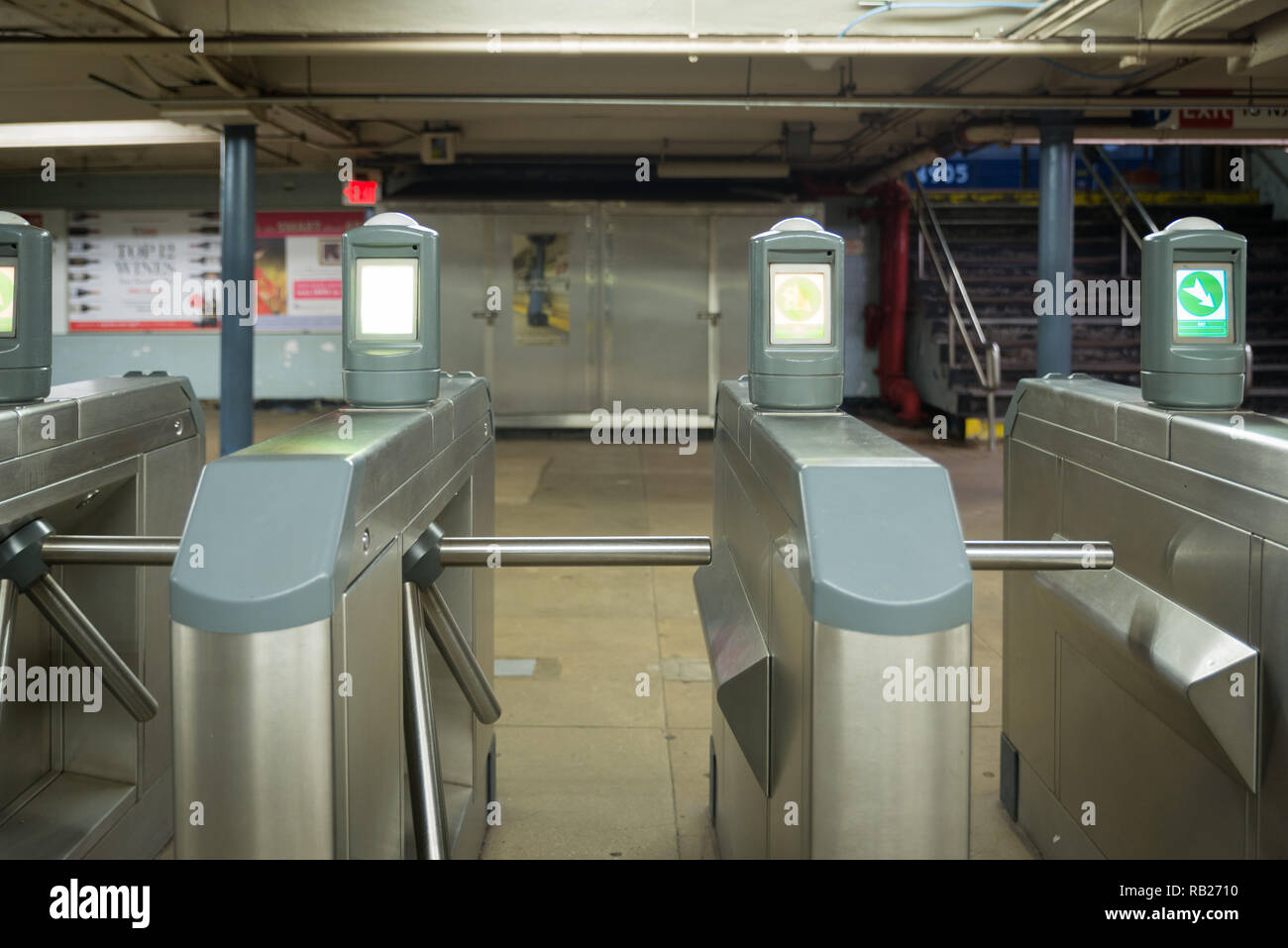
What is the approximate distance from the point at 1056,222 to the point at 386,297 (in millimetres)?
5246

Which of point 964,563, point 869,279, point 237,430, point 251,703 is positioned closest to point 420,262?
point 251,703

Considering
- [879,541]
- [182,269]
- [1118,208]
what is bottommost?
[879,541]

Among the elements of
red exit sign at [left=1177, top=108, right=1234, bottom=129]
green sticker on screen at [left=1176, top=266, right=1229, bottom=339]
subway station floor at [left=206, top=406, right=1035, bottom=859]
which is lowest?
subway station floor at [left=206, top=406, right=1035, bottom=859]

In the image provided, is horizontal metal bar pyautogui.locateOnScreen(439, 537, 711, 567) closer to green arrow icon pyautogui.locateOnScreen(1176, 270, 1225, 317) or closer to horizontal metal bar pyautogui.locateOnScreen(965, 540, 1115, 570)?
horizontal metal bar pyautogui.locateOnScreen(965, 540, 1115, 570)

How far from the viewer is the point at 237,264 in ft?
20.2

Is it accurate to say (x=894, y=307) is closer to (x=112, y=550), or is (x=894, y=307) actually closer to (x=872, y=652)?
(x=112, y=550)

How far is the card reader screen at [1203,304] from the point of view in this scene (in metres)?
1.95

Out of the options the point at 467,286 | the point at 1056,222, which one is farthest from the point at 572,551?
the point at 467,286

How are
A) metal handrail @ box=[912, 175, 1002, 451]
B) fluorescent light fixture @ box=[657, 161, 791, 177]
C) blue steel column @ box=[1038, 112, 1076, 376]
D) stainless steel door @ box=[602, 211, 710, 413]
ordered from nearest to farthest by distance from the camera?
blue steel column @ box=[1038, 112, 1076, 376]
metal handrail @ box=[912, 175, 1002, 451]
fluorescent light fixture @ box=[657, 161, 791, 177]
stainless steel door @ box=[602, 211, 710, 413]

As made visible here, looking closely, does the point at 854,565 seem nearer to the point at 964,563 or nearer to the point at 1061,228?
the point at 964,563

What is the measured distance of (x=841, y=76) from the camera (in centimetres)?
611

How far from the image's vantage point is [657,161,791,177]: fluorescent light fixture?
912 centimetres

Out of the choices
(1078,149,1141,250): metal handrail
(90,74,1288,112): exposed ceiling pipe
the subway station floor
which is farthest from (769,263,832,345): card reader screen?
(1078,149,1141,250): metal handrail

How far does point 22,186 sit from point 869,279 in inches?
323
